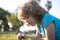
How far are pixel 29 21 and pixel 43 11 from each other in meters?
0.13

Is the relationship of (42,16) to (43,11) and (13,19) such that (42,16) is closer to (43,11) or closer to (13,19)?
(43,11)

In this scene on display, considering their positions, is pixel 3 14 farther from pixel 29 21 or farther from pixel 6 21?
pixel 29 21

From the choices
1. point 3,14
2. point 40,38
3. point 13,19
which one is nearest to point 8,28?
point 13,19

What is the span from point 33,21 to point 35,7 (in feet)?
0.35

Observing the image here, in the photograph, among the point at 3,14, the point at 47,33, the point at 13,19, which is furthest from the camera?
the point at 3,14

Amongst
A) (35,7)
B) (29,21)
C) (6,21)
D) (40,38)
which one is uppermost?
(6,21)

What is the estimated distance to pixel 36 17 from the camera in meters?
1.58

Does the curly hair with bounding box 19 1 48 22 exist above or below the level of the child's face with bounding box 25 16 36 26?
above

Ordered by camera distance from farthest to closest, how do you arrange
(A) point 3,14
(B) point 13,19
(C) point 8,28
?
(A) point 3,14 → (B) point 13,19 → (C) point 8,28

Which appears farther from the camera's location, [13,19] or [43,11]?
[13,19]

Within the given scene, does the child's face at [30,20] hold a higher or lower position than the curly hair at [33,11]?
lower

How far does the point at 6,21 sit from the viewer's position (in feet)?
26.6

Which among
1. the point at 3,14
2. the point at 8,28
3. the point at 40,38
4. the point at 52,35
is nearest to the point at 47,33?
the point at 52,35

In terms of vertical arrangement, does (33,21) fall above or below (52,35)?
above
